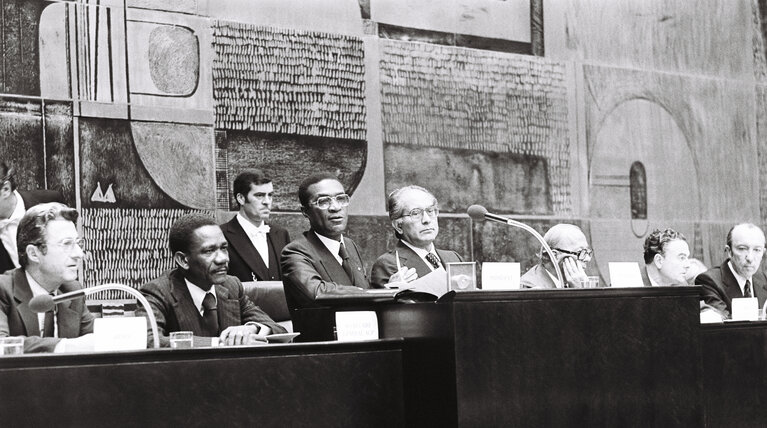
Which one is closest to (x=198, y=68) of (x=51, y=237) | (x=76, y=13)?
(x=76, y=13)

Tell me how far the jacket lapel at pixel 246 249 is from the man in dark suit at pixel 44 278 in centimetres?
147

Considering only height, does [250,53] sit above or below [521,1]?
below

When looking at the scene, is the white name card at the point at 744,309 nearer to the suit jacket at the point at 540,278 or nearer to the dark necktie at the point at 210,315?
the suit jacket at the point at 540,278

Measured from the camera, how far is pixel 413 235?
179 inches

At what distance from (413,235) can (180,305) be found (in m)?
1.13

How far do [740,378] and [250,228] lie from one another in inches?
92.9

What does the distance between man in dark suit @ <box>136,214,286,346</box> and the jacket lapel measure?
1096 mm

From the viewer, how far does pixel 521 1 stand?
7430 millimetres

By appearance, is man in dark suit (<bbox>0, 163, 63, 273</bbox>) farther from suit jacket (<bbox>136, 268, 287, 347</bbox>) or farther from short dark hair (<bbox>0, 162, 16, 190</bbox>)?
suit jacket (<bbox>136, 268, 287, 347</bbox>)

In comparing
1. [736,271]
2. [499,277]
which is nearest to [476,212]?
[499,277]

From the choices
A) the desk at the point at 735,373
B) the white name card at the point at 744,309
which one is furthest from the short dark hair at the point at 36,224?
the white name card at the point at 744,309

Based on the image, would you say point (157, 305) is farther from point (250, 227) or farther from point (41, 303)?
point (250, 227)

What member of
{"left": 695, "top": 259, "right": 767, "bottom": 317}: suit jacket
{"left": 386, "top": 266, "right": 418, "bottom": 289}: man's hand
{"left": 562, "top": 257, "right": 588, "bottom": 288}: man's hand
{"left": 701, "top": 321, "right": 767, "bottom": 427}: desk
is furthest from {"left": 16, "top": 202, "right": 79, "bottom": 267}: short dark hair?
{"left": 695, "top": 259, "right": 767, "bottom": 317}: suit jacket

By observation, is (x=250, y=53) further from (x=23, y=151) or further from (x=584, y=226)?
(x=584, y=226)
